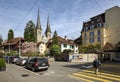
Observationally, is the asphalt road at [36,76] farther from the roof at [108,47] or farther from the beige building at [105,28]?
the beige building at [105,28]

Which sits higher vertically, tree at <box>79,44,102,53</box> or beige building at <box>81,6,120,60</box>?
beige building at <box>81,6,120,60</box>

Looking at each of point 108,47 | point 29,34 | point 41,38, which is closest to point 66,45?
point 29,34

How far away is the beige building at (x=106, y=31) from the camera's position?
5181 cm

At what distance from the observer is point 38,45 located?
75.4m

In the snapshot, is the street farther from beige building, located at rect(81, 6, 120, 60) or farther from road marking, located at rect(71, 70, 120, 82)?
beige building, located at rect(81, 6, 120, 60)

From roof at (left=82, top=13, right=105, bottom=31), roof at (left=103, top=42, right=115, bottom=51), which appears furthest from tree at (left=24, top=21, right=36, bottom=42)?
roof at (left=103, top=42, right=115, bottom=51)

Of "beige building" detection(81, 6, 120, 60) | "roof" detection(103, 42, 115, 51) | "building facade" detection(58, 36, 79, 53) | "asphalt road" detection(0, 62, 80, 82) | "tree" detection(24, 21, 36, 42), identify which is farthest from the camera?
"tree" detection(24, 21, 36, 42)

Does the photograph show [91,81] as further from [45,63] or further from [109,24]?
[109,24]

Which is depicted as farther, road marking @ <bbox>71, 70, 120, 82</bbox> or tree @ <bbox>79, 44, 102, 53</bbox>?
tree @ <bbox>79, 44, 102, 53</bbox>

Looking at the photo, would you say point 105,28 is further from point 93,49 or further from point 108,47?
point 93,49

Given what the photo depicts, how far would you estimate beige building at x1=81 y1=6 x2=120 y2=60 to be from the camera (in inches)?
2040

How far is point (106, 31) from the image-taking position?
5478 centimetres

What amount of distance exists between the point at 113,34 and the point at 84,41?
11887mm

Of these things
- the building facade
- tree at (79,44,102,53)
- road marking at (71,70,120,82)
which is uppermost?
the building facade
